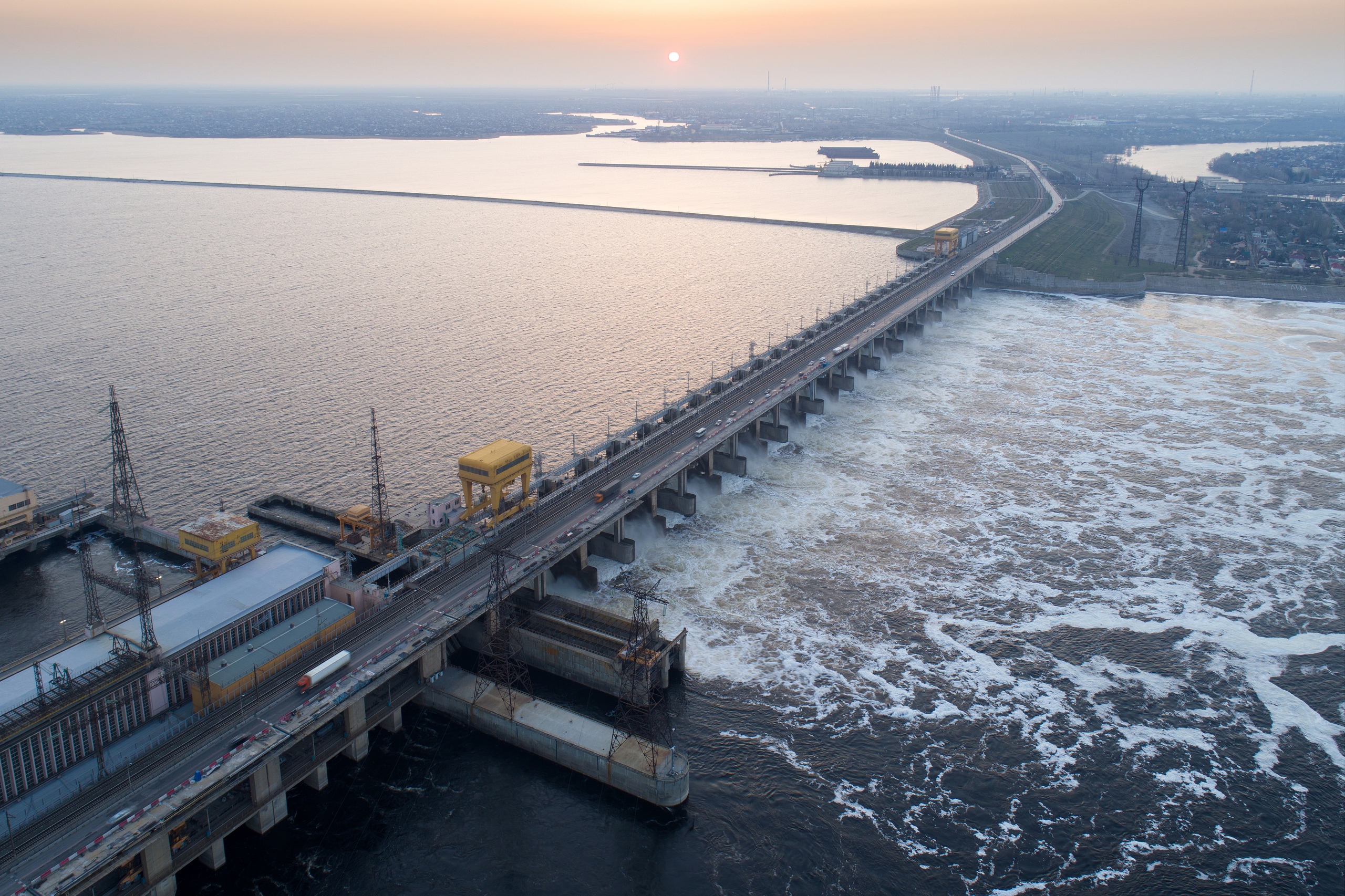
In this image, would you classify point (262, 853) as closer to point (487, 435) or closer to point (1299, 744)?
point (487, 435)

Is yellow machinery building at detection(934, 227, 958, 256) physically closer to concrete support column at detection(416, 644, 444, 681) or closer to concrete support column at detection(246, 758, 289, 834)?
concrete support column at detection(416, 644, 444, 681)

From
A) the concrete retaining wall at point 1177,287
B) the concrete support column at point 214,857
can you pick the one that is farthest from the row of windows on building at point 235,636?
the concrete retaining wall at point 1177,287

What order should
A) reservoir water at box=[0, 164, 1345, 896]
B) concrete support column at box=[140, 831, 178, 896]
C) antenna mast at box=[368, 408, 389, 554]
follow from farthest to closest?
antenna mast at box=[368, 408, 389, 554] < reservoir water at box=[0, 164, 1345, 896] < concrete support column at box=[140, 831, 178, 896]

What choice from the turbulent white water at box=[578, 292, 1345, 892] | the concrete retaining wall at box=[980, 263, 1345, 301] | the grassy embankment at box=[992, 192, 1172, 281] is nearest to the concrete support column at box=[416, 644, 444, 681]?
the turbulent white water at box=[578, 292, 1345, 892]

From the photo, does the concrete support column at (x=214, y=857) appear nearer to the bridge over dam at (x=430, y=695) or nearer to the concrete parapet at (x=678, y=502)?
the bridge over dam at (x=430, y=695)

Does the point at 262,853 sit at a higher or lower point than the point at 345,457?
lower

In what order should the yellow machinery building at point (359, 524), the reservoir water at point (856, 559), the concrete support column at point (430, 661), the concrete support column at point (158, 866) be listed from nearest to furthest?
1. the concrete support column at point (158, 866)
2. the reservoir water at point (856, 559)
3. the concrete support column at point (430, 661)
4. the yellow machinery building at point (359, 524)

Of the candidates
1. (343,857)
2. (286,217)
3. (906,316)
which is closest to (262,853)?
(343,857)
